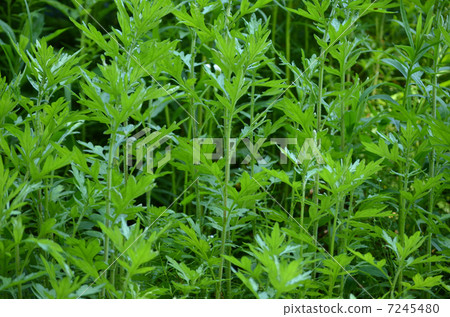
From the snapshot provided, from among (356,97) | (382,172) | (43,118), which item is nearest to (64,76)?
(43,118)

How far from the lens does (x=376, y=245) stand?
143 cm

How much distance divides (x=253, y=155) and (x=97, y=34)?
47cm

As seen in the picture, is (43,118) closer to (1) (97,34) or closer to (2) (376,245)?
(1) (97,34)

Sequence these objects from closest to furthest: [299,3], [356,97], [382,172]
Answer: [356,97]
[382,172]
[299,3]

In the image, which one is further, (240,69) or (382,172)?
(382,172)

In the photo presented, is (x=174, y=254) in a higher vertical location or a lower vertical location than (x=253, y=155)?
lower

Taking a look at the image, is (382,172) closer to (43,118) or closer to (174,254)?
(174,254)
